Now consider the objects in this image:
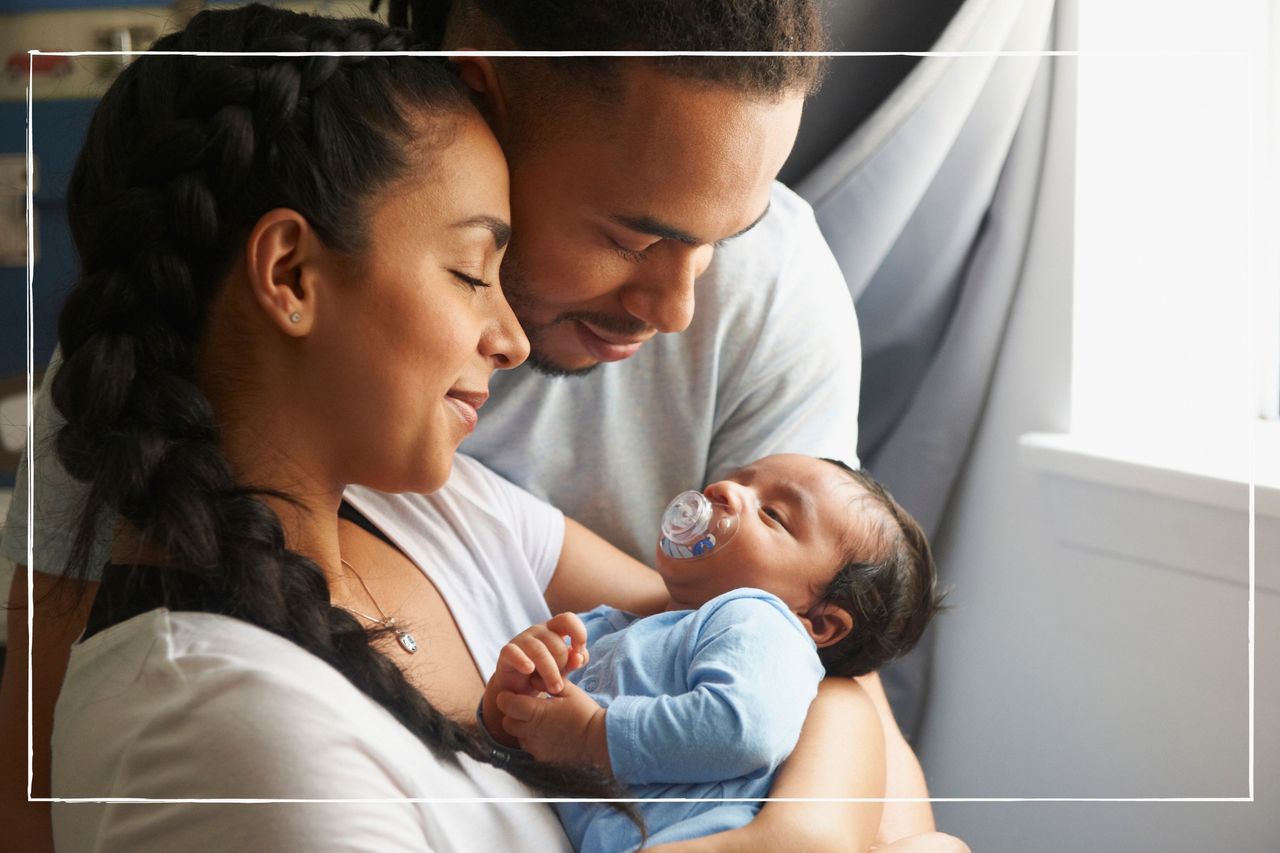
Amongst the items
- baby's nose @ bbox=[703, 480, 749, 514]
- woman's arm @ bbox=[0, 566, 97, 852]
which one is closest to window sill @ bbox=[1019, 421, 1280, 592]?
baby's nose @ bbox=[703, 480, 749, 514]

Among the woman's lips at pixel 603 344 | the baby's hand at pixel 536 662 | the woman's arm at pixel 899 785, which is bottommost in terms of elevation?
the woman's arm at pixel 899 785

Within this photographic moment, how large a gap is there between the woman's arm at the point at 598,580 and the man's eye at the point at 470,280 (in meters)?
0.21

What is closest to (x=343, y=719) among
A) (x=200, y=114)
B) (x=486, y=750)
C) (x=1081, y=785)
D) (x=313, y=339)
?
(x=486, y=750)

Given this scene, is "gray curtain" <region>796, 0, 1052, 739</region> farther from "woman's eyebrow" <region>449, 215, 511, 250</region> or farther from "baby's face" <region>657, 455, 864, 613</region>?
"woman's eyebrow" <region>449, 215, 511, 250</region>

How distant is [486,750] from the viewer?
2.80 ft

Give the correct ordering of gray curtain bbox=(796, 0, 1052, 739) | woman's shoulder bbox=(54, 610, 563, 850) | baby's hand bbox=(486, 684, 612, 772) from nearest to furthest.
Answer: woman's shoulder bbox=(54, 610, 563, 850), baby's hand bbox=(486, 684, 612, 772), gray curtain bbox=(796, 0, 1052, 739)

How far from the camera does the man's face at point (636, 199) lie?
2.79 ft

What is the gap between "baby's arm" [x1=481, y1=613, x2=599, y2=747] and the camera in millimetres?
845

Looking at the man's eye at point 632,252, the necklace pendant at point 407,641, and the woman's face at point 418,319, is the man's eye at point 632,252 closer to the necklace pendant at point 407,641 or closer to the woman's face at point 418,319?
the woman's face at point 418,319

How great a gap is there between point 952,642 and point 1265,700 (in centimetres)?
29

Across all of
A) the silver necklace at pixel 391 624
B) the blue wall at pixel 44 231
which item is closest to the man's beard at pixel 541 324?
the silver necklace at pixel 391 624

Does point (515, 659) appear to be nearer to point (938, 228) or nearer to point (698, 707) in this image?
point (698, 707)

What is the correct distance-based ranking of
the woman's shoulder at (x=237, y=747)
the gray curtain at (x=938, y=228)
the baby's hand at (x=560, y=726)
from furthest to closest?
the gray curtain at (x=938, y=228) → the baby's hand at (x=560, y=726) → the woman's shoulder at (x=237, y=747)

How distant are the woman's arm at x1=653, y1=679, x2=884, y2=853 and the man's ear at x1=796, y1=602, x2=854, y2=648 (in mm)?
37
